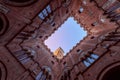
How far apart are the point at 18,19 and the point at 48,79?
936cm

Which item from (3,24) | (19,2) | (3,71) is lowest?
(3,71)

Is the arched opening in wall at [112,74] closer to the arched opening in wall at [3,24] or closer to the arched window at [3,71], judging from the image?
the arched window at [3,71]

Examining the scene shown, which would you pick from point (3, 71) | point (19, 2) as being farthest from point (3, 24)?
point (3, 71)

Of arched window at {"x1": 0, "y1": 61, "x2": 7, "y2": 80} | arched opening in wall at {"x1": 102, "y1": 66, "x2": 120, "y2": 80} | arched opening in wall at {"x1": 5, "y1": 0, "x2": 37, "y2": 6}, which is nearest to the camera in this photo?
arched opening in wall at {"x1": 102, "y1": 66, "x2": 120, "y2": 80}

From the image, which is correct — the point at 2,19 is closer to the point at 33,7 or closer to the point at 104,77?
the point at 33,7

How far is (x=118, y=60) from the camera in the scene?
12.2 meters

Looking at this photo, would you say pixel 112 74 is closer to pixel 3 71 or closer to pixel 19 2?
pixel 3 71

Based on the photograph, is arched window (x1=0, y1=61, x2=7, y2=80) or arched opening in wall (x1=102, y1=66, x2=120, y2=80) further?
arched window (x1=0, y1=61, x2=7, y2=80)

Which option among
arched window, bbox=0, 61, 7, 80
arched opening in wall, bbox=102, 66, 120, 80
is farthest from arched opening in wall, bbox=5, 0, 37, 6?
arched opening in wall, bbox=102, 66, 120, 80

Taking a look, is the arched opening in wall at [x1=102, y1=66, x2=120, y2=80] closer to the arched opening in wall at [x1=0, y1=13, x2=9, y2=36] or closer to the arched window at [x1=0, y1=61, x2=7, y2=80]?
the arched window at [x1=0, y1=61, x2=7, y2=80]

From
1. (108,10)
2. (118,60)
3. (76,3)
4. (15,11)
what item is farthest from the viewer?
(76,3)

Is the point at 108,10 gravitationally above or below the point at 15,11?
below

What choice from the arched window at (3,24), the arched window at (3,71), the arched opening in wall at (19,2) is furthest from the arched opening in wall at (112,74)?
the arched opening in wall at (19,2)

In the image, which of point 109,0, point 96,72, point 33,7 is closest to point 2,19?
point 33,7
